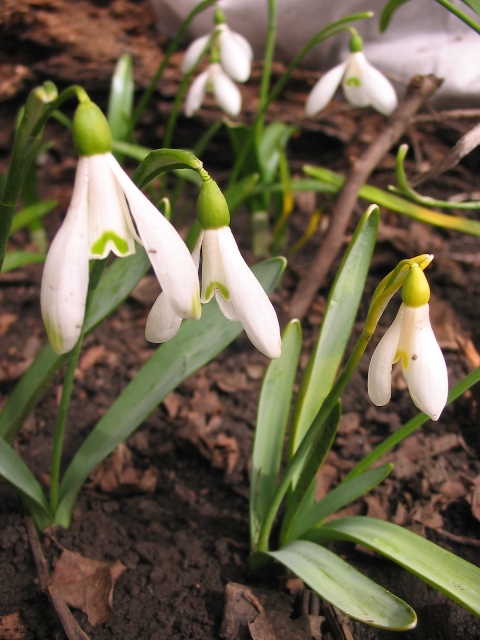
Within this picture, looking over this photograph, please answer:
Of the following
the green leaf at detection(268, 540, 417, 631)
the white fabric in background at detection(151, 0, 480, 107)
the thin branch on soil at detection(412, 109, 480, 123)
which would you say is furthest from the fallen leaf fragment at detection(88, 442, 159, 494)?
the white fabric in background at detection(151, 0, 480, 107)

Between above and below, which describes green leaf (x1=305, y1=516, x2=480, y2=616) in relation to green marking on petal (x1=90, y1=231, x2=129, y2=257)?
below

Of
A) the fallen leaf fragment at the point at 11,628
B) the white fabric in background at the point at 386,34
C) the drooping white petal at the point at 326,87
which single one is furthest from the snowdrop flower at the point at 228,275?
the white fabric in background at the point at 386,34

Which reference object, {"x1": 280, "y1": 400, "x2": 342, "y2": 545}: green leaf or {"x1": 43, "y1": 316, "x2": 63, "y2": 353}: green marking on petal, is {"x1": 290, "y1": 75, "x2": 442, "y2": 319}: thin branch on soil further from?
{"x1": 43, "y1": 316, "x2": 63, "y2": 353}: green marking on petal

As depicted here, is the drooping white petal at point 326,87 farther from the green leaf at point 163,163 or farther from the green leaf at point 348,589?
the green leaf at point 348,589

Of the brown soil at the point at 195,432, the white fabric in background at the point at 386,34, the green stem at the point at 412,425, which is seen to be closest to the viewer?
the green stem at the point at 412,425

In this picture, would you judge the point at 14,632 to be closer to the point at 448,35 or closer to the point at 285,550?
the point at 285,550

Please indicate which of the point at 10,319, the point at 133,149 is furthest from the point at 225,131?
the point at 10,319
